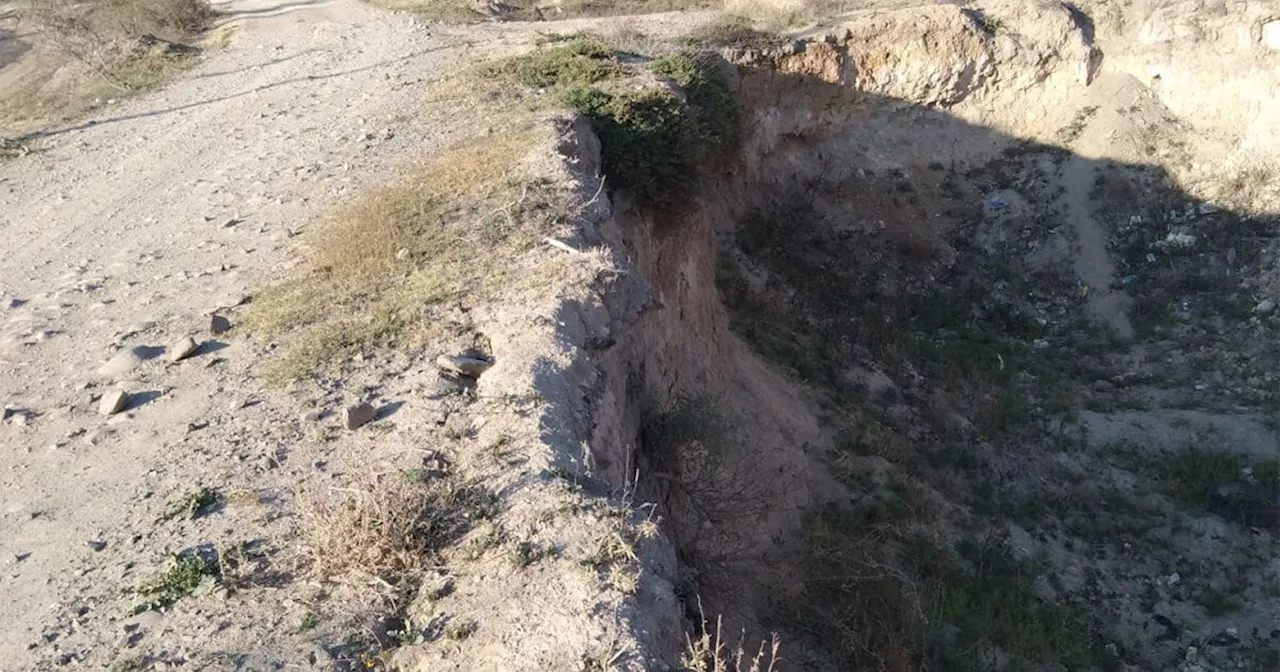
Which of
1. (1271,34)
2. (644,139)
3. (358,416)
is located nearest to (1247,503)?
(644,139)

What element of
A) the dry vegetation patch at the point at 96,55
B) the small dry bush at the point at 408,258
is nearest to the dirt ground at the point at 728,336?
the small dry bush at the point at 408,258

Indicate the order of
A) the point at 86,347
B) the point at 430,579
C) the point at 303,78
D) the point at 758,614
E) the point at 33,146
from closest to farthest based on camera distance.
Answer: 1. the point at 430,579
2. the point at 86,347
3. the point at 758,614
4. the point at 33,146
5. the point at 303,78

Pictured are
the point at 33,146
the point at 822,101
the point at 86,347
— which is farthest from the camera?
the point at 822,101

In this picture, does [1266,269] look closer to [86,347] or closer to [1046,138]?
[1046,138]

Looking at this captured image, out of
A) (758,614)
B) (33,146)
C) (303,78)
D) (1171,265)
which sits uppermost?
(303,78)

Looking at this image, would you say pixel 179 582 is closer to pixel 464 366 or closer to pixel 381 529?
pixel 381 529

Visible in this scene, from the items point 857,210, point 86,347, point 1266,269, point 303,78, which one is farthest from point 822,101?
point 86,347

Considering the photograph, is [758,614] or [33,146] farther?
[33,146]
